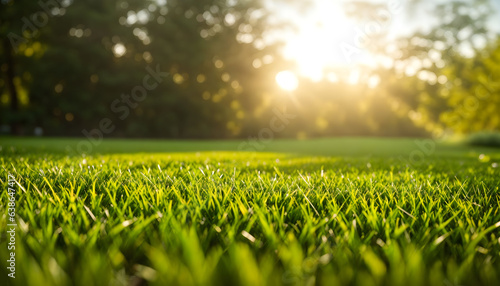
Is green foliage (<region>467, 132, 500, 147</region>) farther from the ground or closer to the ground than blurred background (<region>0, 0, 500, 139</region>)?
closer to the ground

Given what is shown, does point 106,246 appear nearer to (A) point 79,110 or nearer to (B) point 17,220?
(B) point 17,220

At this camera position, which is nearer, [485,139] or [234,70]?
[485,139]

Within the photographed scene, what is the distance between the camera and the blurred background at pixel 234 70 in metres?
25.5

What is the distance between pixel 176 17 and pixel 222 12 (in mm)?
4293

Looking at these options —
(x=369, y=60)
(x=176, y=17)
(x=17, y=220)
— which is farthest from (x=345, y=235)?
(x=369, y=60)

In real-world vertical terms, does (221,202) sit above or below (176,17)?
below

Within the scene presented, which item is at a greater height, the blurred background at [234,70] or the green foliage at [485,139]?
the blurred background at [234,70]

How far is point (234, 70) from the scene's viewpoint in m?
29.9

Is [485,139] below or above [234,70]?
below

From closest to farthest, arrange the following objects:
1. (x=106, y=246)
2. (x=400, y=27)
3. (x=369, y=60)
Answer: (x=106, y=246) < (x=400, y=27) < (x=369, y=60)

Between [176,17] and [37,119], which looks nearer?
[37,119]

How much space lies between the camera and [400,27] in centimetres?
3170

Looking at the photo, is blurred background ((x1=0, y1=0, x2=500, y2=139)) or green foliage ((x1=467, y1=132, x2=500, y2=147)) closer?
green foliage ((x1=467, y1=132, x2=500, y2=147))

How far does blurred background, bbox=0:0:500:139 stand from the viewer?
1006 inches
